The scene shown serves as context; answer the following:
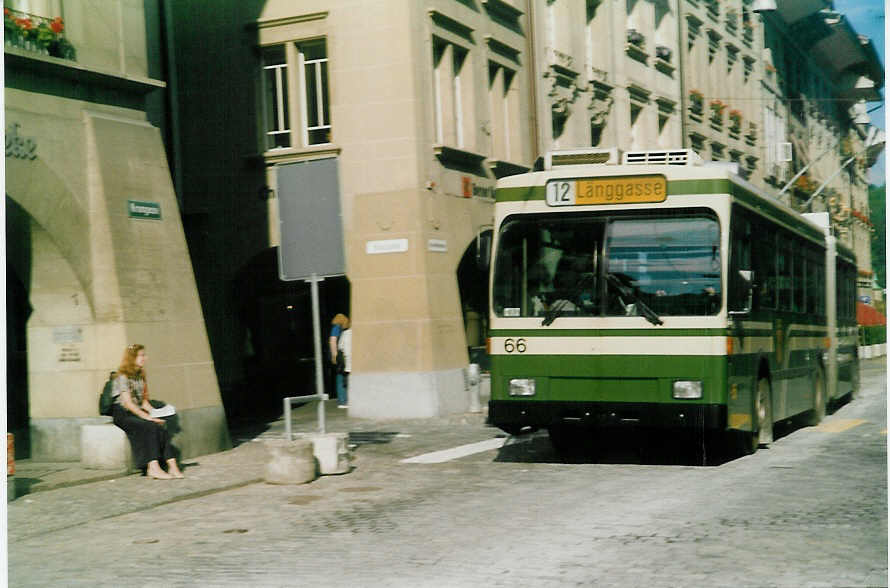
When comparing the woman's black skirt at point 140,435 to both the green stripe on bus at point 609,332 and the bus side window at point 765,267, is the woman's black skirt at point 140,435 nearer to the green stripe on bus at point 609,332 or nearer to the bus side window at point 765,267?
the green stripe on bus at point 609,332

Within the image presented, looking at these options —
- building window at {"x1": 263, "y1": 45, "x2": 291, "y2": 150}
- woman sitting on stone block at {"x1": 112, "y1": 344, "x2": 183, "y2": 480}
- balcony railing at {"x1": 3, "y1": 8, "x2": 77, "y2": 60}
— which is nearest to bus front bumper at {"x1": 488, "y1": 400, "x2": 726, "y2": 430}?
woman sitting on stone block at {"x1": 112, "y1": 344, "x2": 183, "y2": 480}

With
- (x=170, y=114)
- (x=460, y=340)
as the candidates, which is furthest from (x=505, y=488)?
(x=170, y=114)

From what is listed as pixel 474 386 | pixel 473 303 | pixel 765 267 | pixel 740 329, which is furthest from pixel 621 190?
pixel 473 303

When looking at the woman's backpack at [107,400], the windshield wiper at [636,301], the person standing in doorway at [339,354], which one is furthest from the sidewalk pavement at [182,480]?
the windshield wiper at [636,301]

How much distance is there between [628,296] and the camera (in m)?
11.7

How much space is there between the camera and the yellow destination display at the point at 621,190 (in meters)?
11.7

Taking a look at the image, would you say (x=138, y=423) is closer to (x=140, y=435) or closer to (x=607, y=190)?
(x=140, y=435)

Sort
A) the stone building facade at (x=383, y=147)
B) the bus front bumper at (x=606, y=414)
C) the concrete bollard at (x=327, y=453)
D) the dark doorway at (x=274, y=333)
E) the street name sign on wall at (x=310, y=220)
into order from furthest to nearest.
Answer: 1. the dark doorway at (x=274, y=333)
2. the stone building facade at (x=383, y=147)
3. the concrete bollard at (x=327, y=453)
4. the street name sign on wall at (x=310, y=220)
5. the bus front bumper at (x=606, y=414)

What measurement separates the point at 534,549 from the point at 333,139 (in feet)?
43.7

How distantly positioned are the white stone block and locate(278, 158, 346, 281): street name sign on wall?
253cm

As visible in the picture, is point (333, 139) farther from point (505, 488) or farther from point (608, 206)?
point (505, 488)

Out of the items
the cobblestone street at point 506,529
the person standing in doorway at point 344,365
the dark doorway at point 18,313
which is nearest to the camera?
the cobblestone street at point 506,529

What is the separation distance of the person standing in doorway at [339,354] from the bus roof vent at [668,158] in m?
9.75

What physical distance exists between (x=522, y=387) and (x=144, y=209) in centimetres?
508
